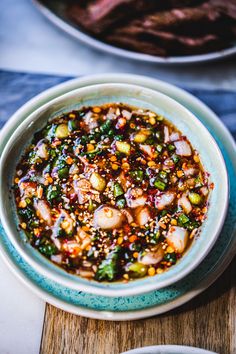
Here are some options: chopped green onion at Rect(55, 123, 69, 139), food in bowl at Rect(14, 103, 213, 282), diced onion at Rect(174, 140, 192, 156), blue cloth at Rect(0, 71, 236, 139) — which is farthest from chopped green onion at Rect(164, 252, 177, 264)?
blue cloth at Rect(0, 71, 236, 139)

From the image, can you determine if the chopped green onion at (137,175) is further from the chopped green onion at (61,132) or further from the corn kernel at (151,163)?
the chopped green onion at (61,132)

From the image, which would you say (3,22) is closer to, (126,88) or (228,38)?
(126,88)

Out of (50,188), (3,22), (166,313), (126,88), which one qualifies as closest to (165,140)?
(126,88)

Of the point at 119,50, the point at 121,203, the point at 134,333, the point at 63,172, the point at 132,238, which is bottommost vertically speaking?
the point at 134,333

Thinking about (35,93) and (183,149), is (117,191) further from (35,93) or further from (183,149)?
(35,93)

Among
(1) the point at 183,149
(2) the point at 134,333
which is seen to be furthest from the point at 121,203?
(2) the point at 134,333

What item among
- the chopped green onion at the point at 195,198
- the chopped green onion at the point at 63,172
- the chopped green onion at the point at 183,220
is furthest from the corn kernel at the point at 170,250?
the chopped green onion at the point at 63,172

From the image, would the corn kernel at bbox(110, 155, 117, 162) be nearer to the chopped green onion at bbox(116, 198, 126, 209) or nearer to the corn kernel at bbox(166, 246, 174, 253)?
the chopped green onion at bbox(116, 198, 126, 209)
